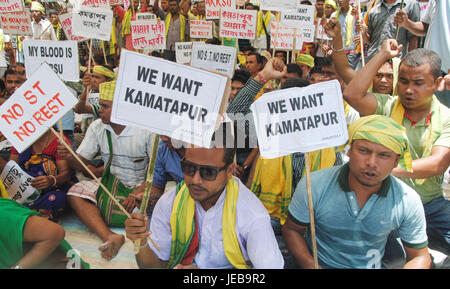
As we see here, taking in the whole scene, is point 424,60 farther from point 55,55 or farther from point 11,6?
point 11,6

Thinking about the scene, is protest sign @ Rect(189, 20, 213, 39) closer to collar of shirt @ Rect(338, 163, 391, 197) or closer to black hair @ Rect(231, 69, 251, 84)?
black hair @ Rect(231, 69, 251, 84)

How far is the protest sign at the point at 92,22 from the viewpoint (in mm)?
4379

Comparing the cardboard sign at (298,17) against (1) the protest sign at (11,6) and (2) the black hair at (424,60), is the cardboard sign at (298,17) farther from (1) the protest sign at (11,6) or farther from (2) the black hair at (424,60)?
(1) the protest sign at (11,6)

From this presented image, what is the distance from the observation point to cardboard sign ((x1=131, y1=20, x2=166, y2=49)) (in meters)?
5.09

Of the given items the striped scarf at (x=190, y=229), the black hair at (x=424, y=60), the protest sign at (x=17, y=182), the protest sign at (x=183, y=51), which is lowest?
the protest sign at (x=17, y=182)

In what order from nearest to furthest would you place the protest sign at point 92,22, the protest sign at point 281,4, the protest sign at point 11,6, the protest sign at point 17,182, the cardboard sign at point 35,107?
the cardboard sign at point 35,107 → the protest sign at point 17,182 → the protest sign at point 281,4 → the protest sign at point 92,22 → the protest sign at point 11,6

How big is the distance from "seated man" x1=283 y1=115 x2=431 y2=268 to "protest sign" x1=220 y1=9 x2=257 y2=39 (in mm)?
3334

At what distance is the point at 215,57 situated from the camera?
384 cm

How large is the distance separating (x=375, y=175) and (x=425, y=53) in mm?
980

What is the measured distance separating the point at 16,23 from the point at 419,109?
5.27 metres

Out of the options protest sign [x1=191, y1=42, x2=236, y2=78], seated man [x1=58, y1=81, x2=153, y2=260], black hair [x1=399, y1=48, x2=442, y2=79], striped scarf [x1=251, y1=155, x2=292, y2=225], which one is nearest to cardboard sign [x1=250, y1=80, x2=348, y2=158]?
black hair [x1=399, y1=48, x2=442, y2=79]

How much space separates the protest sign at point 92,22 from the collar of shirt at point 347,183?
11.7 feet

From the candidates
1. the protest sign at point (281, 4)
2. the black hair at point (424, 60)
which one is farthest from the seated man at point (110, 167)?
the protest sign at point (281, 4)

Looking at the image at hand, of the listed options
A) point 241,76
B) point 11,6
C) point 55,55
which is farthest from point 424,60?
point 11,6
